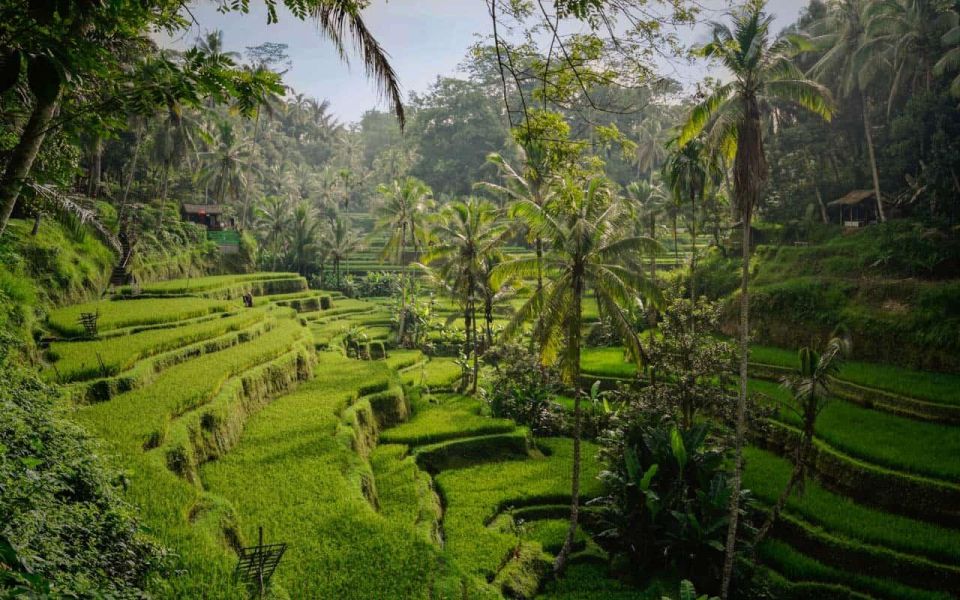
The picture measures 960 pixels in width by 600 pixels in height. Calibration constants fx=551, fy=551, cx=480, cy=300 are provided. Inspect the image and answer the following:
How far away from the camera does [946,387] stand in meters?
15.9

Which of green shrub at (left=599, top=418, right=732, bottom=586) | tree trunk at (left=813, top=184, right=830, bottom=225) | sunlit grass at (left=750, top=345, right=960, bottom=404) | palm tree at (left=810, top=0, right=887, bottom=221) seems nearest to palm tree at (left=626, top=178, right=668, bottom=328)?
tree trunk at (left=813, top=184, right=830, bottom=225)

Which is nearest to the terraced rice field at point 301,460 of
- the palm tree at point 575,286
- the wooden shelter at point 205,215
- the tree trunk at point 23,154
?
the palm tree at point 575,286

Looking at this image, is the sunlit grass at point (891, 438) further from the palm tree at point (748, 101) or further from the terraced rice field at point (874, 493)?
the palm tree at point (748, 101)

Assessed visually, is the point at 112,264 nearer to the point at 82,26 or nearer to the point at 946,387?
the point at 82,26

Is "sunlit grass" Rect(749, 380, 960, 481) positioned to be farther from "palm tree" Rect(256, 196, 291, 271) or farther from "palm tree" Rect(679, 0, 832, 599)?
"palm tree" Rect(256, 196, 291, 271)

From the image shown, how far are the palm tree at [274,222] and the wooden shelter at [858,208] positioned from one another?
123 ft

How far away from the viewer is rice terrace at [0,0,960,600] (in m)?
5.25

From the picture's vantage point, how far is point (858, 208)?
29.6 m

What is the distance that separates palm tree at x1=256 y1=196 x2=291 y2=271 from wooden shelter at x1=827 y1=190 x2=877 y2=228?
3738 cm

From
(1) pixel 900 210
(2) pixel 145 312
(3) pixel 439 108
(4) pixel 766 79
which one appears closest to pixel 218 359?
(2) pixel 145 312

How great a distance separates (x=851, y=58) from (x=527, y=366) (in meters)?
23.8

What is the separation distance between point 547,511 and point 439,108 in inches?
2107

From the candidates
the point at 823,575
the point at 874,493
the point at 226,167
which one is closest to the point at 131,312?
the point at 823,575

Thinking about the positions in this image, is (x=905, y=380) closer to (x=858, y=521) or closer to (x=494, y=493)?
(x=858, y=521)
